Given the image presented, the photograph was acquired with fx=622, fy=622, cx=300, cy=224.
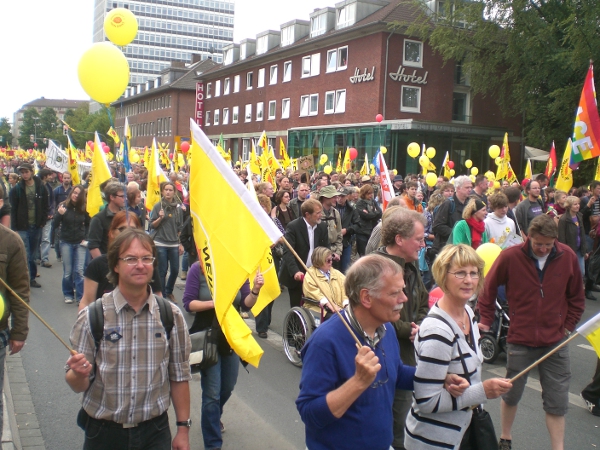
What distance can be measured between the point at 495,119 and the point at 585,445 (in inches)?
1436

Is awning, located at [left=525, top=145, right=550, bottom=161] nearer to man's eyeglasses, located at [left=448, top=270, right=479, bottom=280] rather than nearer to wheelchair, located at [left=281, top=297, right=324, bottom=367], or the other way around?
wheelchair, located at [left=281, top=297, right=324, bottom=367]

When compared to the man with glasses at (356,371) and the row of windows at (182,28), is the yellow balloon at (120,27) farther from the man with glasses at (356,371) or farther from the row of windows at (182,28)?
the row of windows at (182,28)

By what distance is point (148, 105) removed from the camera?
248ft

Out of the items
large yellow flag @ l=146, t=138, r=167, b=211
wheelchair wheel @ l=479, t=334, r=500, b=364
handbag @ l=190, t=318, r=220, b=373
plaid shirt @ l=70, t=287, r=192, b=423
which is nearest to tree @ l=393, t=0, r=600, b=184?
large yellow flag @ l=146, t=138, r=167, b=211

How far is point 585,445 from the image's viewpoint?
4973mm

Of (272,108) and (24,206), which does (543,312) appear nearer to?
(24,206)

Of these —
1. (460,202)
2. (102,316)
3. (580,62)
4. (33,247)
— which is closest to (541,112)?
(580,62)

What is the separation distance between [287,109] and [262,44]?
326 inches

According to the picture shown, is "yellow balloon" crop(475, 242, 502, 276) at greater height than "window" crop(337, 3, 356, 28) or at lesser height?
lesser

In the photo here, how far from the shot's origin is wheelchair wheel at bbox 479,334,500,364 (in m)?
7.05

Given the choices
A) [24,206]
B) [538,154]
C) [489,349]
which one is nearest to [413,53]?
[538,154]

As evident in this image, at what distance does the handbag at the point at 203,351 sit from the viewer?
420 cm

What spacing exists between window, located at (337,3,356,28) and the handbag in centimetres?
3625

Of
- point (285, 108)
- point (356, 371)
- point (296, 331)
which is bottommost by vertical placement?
point (296, 331)
